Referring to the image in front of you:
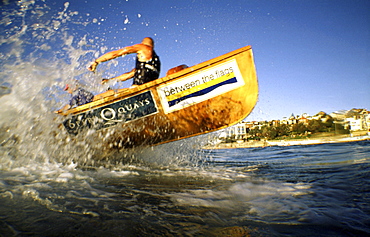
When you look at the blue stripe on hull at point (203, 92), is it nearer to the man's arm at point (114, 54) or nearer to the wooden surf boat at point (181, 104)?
the wooden surf boat at point (181, 104)

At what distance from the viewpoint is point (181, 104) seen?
3.58 m

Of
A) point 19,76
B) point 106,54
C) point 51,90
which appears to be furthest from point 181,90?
point 19,76

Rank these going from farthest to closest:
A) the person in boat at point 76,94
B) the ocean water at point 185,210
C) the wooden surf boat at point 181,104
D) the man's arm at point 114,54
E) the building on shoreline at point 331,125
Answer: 1. the building on shoreline at point 331,125
2. the person in boat at point 76,94
3. the man's arm at point 114,54
4. the wooden surf boat at point 181,104
5. the ocean water at point 185,210

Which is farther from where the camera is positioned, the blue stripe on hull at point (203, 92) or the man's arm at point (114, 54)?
the man's arm at point (114, 54)

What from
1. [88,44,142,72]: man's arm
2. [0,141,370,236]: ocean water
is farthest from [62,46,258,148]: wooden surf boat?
[0,141,370,236]: ocean water

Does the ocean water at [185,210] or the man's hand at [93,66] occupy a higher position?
the man's hand at [93,66]

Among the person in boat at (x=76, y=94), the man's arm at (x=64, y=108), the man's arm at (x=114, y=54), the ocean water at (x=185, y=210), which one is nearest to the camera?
the ocean water at (x=185, y=210)

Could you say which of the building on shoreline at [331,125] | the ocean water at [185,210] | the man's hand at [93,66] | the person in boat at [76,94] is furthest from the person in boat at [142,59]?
the building on shoreline at [331,125]

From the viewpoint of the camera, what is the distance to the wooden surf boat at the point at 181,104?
135 inches

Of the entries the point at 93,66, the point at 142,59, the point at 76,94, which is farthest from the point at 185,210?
the point at 76,94

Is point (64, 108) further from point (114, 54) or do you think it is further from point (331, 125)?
point (331, 125)

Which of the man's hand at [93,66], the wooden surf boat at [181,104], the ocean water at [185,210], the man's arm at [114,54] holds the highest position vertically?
the man's arm at [114,54]

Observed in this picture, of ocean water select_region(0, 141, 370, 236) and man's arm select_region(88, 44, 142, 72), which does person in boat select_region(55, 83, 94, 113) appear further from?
ocean water select_region(0, 141, 370, 236)

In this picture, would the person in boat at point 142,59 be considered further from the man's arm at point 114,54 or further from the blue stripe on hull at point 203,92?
the blue stripe on hull at point 203,92
